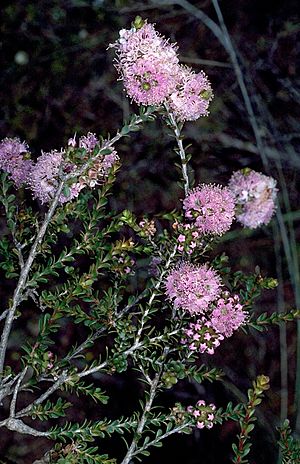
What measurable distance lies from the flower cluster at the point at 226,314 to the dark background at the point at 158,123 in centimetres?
48

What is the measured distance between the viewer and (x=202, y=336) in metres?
0.83

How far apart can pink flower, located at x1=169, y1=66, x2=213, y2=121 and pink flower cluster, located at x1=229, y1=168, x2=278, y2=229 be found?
0.50ft

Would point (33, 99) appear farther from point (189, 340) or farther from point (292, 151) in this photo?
point (189, 340)

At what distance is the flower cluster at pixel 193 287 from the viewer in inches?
32.2

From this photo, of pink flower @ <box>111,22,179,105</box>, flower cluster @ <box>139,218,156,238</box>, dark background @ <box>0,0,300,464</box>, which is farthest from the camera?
dark background @ <box>0,0,300,464</box>

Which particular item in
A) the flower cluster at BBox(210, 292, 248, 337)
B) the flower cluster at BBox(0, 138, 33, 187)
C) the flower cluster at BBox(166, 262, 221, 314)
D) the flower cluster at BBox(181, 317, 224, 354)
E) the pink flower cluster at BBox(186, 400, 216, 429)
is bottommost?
the pink flower cluster at BBox(186, 400, 216, 429)

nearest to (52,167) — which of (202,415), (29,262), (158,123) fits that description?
(29,262)

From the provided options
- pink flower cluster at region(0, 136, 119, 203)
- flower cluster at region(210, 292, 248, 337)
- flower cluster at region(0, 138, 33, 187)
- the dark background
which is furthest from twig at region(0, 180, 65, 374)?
the dark background

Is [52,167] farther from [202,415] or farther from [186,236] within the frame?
[202,415]

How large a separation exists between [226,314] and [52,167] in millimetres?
287

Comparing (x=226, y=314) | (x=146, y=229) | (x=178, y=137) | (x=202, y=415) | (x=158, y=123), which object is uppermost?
(x=158, y=123)

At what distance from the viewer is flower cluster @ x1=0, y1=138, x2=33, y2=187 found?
0.90 meters

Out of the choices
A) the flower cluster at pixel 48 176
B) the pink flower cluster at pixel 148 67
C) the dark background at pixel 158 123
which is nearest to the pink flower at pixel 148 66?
the pink flower cluster at pixel 148 67

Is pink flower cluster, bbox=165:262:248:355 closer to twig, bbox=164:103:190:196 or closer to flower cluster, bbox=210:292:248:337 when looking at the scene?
flower cluster, bbox=210:292:248:337
